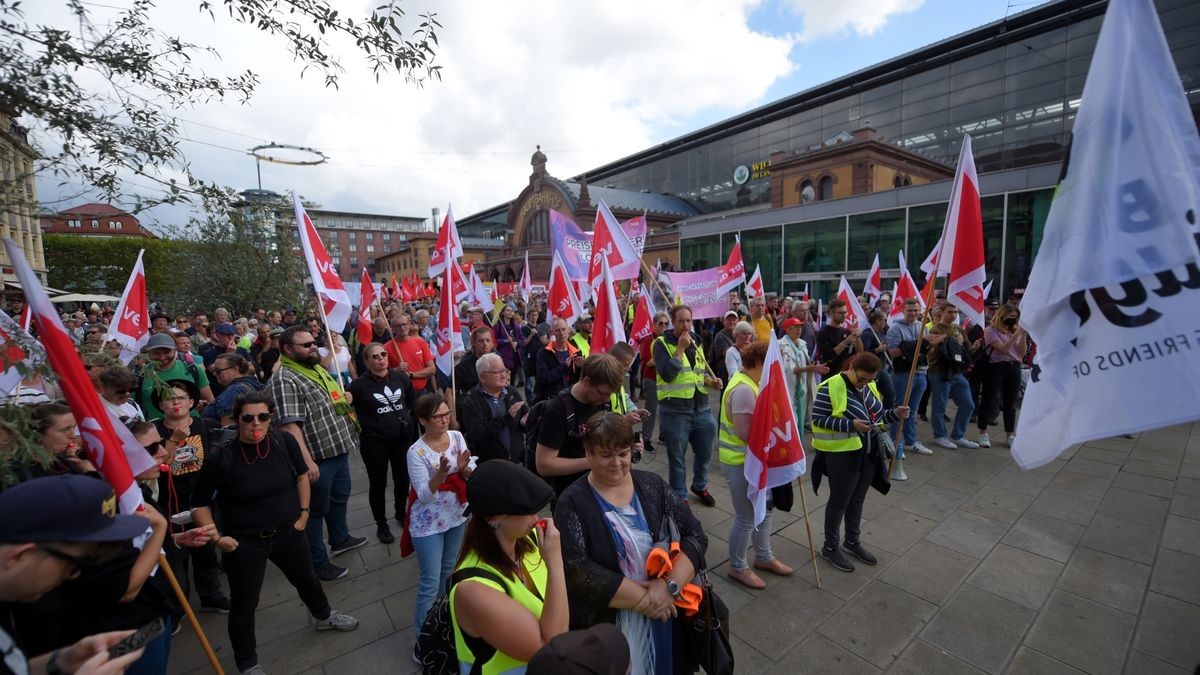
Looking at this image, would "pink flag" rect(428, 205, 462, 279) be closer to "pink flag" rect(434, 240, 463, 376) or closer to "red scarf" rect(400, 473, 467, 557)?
"pink flag" rect(434, 240, 463, 376)

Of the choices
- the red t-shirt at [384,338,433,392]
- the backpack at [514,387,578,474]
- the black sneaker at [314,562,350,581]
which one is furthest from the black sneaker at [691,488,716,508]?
the red t-shirt at [384,338,433,392]

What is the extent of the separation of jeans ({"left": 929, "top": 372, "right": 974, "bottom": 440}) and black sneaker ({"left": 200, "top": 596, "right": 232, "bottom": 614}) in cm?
825

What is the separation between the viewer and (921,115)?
3859 centimetres

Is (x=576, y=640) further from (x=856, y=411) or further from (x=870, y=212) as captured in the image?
(x=870, y=212)

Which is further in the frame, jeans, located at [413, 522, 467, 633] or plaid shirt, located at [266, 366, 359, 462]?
plaid shirt, located at [266, 366, 359, 462]

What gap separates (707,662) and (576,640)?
139 centimetres

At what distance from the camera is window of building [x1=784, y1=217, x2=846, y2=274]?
23380 mm

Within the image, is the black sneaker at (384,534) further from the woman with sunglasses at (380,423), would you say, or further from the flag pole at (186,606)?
the flag pole at (186,606)

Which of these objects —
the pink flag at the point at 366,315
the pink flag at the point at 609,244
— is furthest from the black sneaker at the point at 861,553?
the pink flag at the point at 366,315

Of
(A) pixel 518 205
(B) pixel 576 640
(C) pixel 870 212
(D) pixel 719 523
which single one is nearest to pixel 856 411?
(D) pixel 719 523

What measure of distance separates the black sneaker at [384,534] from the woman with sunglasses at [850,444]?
3.91 metres

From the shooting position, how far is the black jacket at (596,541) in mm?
2154

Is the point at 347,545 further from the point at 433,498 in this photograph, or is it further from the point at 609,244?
the point at 609,244

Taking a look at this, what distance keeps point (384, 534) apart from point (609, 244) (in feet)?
15.9
